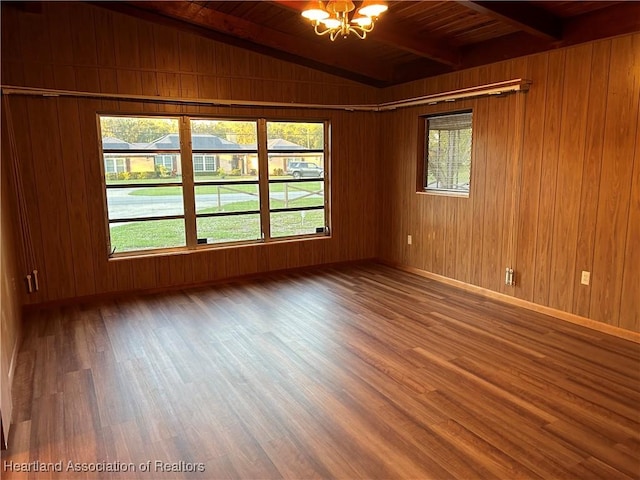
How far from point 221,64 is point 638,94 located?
4.07 meters

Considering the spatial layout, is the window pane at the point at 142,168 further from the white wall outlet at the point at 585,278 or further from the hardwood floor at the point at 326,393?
the white wall outlet at the point at 585,278

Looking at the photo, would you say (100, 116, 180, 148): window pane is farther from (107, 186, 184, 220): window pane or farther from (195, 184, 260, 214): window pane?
(195, 184, 260, 214): window pane

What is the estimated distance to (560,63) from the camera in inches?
152

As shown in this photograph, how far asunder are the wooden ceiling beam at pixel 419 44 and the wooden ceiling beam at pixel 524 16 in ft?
3.18

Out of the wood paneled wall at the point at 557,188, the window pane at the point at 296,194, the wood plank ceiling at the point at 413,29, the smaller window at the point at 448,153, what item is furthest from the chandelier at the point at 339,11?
the window pane at the point at 296,194

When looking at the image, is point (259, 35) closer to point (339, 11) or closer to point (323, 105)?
point (323, 105)

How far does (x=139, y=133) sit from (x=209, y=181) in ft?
3.02

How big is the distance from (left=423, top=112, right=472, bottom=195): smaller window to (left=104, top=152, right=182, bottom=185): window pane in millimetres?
3041

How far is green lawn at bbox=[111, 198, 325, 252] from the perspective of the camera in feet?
16.3

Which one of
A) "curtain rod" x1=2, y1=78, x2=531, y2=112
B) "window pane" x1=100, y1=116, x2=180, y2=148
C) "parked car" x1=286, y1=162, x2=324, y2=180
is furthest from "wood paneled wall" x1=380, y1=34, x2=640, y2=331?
"window pane" x1=100, y1=116, x2=180, y2=148

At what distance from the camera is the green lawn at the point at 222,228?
16.3ft

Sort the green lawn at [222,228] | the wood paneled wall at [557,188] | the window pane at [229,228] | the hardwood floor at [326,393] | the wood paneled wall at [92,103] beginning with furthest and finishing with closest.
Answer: the window pane at [229,228], the green lawn at [222,228], the wood paneled wall at [92,103], the wood paneled wall at [557,188], the hardwood floor at [326,393]

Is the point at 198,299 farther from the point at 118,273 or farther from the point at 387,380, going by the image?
the point at 387,380

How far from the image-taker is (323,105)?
5.70m
